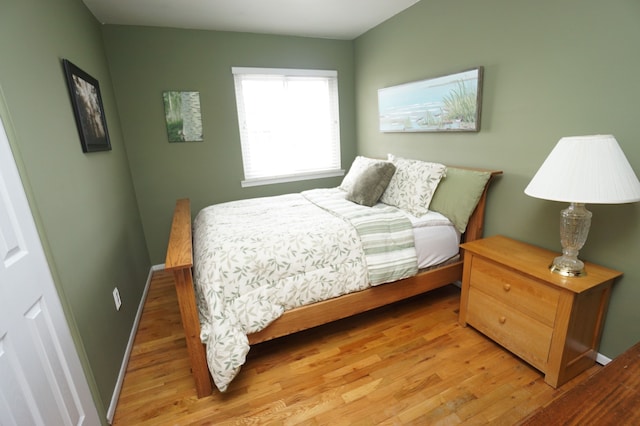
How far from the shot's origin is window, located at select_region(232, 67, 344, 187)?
3344 millimetres

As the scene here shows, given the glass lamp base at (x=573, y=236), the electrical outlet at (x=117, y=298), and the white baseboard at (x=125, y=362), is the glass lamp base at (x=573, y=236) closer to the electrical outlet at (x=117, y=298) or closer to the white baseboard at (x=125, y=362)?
the white baseboard at (x=125, y=362)

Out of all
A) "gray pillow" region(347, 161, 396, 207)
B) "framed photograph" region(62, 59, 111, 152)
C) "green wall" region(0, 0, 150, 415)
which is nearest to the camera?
"green wall" region(0, 0, 150, 415)

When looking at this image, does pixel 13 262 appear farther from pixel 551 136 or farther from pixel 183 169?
pixel 551 136

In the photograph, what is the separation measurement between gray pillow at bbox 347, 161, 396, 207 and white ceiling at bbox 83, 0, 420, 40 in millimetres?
1475

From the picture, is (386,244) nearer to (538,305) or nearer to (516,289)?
(516,289)

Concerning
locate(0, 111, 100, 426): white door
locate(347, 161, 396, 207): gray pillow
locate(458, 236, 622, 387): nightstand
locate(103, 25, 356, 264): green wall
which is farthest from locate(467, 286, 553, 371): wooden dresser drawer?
locate(103, 25, 356, 264): green wall

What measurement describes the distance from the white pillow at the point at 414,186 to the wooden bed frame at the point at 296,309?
373mm

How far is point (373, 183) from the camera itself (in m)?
2.58

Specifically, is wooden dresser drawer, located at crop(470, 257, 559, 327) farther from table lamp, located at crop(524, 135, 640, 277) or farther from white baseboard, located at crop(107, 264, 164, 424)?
white baseboard, located at crop(107, 264, 164, 424)

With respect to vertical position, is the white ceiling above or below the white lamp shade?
above

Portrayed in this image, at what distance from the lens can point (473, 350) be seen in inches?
74.3

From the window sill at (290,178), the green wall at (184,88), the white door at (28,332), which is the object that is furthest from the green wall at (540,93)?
the white door at (28,332)

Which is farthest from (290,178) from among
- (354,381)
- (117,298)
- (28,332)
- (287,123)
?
(28,332)

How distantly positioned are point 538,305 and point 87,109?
303cm
